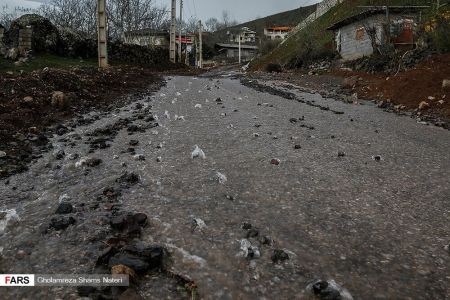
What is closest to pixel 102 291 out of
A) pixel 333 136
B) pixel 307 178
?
pixel 307 178

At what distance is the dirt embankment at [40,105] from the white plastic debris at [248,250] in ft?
9.20

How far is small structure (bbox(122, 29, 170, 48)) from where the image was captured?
5689cm

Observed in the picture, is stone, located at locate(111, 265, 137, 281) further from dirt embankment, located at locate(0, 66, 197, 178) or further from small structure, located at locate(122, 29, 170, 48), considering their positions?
small structure, located at locate(122, 29, 170, 48)

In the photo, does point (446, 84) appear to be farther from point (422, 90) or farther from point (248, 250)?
point (248, 250)

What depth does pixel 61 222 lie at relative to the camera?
3.04 m

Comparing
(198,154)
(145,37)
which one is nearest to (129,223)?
(198,154)

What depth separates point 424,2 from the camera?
3114cm

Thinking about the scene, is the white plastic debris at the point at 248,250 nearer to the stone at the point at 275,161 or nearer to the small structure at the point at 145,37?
the stone at the point at 275,161

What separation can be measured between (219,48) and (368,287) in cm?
10121

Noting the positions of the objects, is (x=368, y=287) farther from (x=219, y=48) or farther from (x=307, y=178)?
(x=219, y=48)

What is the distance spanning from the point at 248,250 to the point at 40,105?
648cm

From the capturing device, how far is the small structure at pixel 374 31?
2527 cm

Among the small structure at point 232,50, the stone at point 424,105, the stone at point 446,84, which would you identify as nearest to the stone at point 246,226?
the stone at point 424,105

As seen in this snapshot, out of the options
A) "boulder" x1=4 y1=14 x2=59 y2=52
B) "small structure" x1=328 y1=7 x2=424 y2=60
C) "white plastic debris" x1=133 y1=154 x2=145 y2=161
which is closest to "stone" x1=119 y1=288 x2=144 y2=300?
"white plastic debris" x1=133 y1=154 x2=145 y2=161
